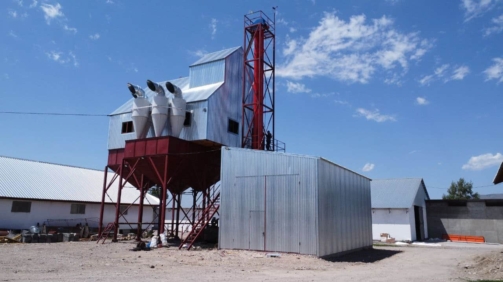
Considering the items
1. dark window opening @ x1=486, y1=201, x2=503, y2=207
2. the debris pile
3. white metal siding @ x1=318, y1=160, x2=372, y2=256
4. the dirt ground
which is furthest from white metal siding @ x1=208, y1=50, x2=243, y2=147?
dark window opening @ x1=486, y1=201, x2=503, y2=207

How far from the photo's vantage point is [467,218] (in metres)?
43.2

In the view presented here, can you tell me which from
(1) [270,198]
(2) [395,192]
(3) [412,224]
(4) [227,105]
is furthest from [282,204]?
(2) [395,192]

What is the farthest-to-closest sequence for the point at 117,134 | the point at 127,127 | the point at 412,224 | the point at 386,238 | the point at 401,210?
the point at 412,224, the point at 401,210, the point at 386,238, the point at 117,134, the point at 127,127

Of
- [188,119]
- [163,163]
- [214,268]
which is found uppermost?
[188,119]

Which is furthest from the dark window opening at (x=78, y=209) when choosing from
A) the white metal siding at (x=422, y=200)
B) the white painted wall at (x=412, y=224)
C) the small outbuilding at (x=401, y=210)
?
the white metal siding at (x=422, y=200)

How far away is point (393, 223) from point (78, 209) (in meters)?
32.3

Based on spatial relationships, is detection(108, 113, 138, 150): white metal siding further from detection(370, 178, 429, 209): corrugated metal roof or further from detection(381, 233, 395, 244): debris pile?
detection(381, 233, 395, 244): debris pile

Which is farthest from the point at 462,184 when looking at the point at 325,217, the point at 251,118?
the point at 325,217

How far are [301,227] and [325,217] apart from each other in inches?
67.2

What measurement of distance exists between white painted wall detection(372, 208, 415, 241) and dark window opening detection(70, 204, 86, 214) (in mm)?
30367

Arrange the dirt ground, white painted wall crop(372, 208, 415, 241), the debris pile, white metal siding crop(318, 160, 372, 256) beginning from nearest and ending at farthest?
the dirt ground → white metal siding crop(318, 160, 372, 256) → the debris pile → white painted wall crop(372, 208, 415, 241)

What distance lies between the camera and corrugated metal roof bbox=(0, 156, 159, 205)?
117 feet

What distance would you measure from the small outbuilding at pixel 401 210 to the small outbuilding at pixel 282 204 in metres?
17.5

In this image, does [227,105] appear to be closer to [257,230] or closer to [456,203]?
[257,230]
